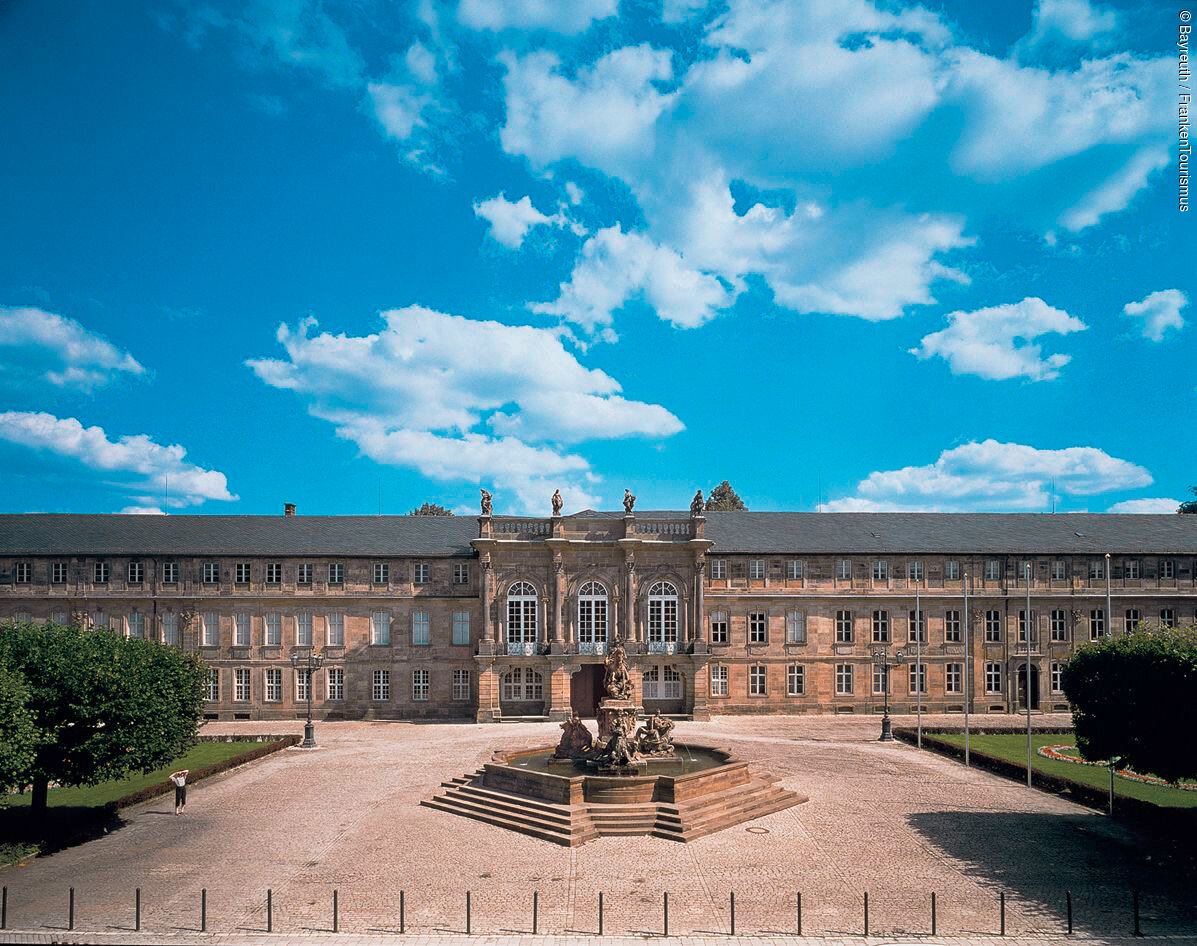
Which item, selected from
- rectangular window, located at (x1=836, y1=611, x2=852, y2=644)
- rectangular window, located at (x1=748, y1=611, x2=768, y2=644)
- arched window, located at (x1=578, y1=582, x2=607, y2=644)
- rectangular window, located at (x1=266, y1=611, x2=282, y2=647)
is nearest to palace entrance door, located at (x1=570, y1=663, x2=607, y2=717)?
arched window, located at (x1=578, y1=582, x2=607, y2=644)

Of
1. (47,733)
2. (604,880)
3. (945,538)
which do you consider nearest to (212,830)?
(47,733)

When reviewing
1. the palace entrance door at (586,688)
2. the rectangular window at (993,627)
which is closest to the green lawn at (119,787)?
the palace entrance door at (586,688)

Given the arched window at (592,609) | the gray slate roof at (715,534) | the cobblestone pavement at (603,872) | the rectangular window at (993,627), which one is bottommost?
the cobblestone pavement at (603,872)

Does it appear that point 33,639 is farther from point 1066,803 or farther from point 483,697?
point 1066,803

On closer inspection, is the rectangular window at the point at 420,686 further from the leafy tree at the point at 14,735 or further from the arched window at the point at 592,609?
the leafy tree at the point at 14,735

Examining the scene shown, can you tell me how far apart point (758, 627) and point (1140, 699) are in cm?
3081

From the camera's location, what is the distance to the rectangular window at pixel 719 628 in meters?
55.7

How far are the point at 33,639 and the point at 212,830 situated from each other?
8370 millimetres

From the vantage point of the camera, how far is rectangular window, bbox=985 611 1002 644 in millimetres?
56344

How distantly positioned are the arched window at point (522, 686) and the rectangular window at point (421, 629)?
19.6 ft

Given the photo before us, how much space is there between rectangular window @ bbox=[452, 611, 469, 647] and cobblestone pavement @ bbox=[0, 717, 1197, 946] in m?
20.6

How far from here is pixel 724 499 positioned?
97.1m

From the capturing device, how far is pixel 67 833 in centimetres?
2583

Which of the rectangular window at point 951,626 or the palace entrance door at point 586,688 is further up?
the rectangular window at point 951,626
